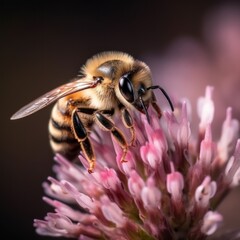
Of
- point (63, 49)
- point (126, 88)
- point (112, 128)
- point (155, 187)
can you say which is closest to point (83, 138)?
point (112, 128)

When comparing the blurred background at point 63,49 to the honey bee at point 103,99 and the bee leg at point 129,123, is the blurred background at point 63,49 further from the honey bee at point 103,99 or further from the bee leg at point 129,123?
the bee leg at point 129,123

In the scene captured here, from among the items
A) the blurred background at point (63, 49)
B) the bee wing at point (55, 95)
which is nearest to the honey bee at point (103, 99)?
the bee wing at point (55, 95)

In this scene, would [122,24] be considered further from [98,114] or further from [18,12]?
[98,114]

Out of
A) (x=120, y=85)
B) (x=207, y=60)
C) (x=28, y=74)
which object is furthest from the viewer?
(x=28, y=74)

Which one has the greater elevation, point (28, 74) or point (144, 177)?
point (28, 74)

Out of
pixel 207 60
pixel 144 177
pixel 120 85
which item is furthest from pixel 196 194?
pixel 207 60

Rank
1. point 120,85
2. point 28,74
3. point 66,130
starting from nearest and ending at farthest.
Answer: point 120,85
point 66,130
point 28,74
